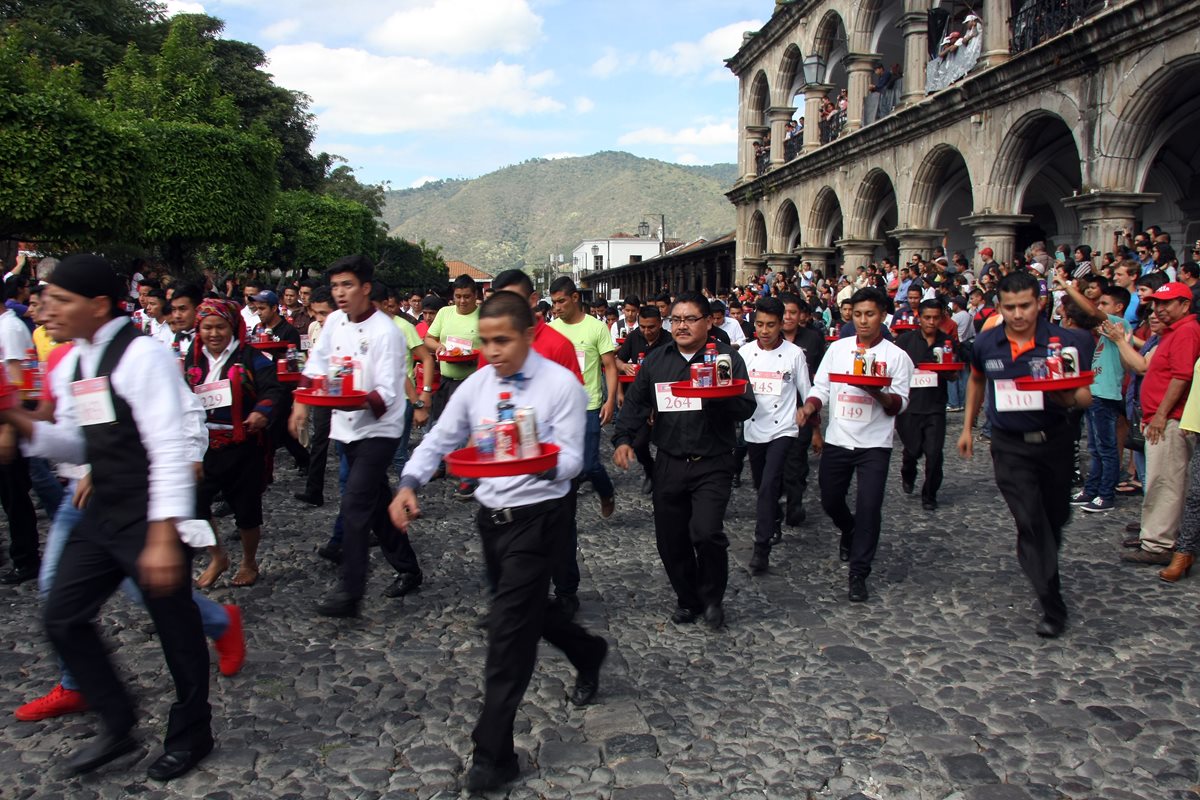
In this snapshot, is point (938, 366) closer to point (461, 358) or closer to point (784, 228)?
point (461, 358)

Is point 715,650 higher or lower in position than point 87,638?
lower

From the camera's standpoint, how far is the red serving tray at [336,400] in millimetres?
5141

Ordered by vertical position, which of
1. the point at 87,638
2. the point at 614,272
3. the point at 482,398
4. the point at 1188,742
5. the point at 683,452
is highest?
the point at 614,272

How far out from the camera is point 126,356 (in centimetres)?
337

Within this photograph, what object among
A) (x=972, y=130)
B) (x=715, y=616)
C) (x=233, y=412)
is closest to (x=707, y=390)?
(x=715, y=616)

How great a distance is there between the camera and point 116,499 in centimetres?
341

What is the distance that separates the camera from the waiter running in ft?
10.9

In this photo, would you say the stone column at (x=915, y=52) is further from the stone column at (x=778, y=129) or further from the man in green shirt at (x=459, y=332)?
the man in green shirt at (x=459, y=332)

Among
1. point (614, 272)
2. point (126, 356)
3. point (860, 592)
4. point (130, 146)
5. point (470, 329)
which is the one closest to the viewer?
point (126, 356)

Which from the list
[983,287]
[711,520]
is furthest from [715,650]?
[983,287]

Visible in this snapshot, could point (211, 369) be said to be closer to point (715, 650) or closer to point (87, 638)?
point (87, 638)

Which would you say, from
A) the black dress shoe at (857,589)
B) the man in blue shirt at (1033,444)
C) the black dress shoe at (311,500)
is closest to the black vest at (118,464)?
the black dress shoe at (857,589)

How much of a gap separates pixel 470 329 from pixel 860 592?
458cm

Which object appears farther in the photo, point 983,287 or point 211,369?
point 983,287
